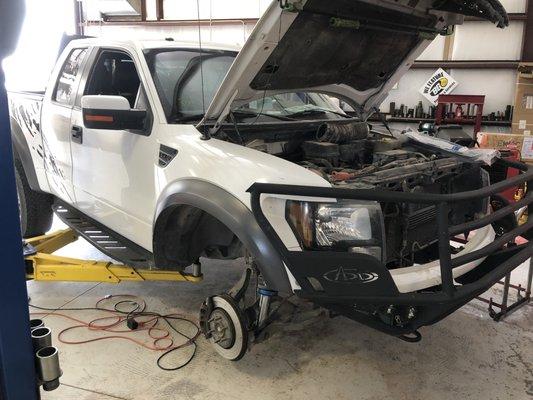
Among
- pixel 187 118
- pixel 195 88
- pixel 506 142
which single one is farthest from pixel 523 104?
pixel 187 118

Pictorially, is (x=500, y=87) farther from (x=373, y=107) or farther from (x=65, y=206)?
(x=65, y=206)

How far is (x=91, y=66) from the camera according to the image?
11.6ft

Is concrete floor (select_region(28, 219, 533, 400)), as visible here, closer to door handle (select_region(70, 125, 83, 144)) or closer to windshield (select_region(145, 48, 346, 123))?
door handle (select_region(70, 125, 83, 144))

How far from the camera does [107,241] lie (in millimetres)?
3412

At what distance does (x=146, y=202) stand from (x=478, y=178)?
2.12 meters

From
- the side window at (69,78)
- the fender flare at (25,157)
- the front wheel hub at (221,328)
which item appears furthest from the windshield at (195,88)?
the fender flare at (25,157)

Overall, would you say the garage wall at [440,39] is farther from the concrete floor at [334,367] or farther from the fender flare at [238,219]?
the fender flare at [238,219]

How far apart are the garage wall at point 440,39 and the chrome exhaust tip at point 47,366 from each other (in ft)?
26.8

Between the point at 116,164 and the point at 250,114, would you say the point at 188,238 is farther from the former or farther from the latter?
the point at 250,114

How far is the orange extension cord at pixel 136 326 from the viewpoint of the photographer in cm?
304

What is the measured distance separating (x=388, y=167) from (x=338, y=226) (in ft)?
2.65

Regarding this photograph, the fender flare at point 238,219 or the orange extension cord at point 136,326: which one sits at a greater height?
the fender flare at point 238,219

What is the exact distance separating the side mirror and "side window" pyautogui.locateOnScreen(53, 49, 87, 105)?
1115 mm

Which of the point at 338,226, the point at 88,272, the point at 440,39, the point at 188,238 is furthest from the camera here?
the point at 440,39
